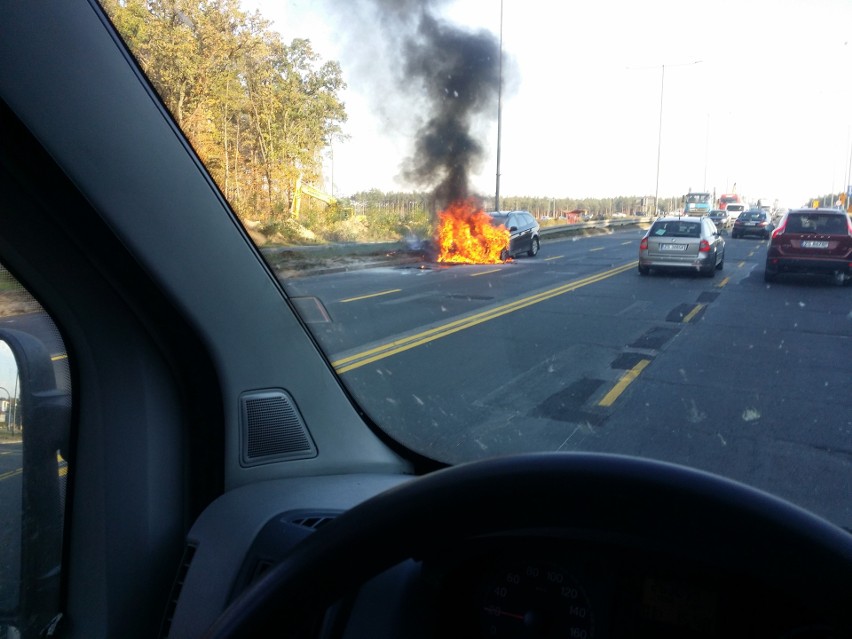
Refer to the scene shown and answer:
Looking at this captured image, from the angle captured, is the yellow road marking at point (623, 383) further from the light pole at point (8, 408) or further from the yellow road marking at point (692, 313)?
the light pole at point (8, 408)

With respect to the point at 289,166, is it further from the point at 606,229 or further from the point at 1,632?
the point at 606,229

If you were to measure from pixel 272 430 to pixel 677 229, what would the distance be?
674 inches

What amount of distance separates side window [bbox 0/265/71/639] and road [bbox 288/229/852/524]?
90cm

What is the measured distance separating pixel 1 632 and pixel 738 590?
208 cm

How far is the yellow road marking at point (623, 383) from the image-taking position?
5.33 metres

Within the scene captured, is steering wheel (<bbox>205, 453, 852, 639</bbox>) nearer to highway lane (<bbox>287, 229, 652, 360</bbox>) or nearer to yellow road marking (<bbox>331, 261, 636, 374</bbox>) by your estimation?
highway lane (<bbox>287, 229, 652, 360</bbox>)

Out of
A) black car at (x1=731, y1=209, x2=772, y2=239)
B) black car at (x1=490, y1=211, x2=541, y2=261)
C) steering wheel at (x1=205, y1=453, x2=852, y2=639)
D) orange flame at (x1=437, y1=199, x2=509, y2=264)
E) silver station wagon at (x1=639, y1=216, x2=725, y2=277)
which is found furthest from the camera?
black car at (x1=731, y1=209, x2=772, y2=239)

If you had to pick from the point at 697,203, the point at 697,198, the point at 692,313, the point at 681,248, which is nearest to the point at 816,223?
the point at 681,248

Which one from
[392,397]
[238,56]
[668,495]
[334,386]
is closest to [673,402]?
[392,397]

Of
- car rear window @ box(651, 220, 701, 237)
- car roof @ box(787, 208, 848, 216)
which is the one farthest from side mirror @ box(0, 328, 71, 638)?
car rear window @ box(651, 220, 701, 237)

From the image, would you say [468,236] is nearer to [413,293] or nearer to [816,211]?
[413,293]

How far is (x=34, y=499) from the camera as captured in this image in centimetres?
232

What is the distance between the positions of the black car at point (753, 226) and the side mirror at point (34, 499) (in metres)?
37.8

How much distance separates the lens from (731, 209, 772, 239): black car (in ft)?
118
